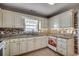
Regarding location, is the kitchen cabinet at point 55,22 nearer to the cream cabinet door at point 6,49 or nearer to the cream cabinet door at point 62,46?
the cream cabinet door at point 62,46

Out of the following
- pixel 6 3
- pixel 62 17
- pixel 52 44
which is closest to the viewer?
pixel 6 3

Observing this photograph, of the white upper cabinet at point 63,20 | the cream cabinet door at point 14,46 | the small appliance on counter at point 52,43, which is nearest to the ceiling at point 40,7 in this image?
the white upper cabinet at point 63,20

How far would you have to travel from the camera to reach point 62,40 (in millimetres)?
1634

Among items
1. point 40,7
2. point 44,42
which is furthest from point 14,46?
point 40,7

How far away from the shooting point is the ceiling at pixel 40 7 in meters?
1.50

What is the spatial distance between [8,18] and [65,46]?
45.0 inches

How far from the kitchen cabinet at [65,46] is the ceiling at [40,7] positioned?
52cm

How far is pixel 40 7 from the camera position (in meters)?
1.55

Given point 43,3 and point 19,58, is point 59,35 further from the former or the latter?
point 19,58

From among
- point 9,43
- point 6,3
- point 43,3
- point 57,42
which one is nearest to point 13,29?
point 9,43

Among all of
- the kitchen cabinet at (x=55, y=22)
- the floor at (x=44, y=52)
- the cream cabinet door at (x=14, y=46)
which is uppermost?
the kitchen cabinet at (x=55, y=22)

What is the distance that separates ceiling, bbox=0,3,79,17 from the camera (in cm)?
150

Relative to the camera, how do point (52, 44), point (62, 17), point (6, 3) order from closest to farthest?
1. point (6, 3)
2. point (62, 17)
3. point (52, 44)

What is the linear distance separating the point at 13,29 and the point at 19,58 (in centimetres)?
56
